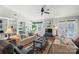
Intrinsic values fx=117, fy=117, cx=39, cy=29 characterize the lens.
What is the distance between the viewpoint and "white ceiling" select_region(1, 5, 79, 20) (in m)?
2.26

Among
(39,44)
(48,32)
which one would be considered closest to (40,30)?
(48,32)

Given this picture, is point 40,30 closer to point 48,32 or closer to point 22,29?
point 48,32

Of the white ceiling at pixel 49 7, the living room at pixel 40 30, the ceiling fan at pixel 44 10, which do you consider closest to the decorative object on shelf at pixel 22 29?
the living room at pixel 40 30

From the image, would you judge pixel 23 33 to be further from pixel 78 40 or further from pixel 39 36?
pixel 78 40

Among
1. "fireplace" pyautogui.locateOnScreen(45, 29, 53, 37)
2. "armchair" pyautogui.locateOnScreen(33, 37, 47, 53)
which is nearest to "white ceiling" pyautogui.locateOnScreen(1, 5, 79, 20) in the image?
"fireplace" pyautogui.locateOnScreen(45, 29, 53, 37)

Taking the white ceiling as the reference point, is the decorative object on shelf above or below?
below

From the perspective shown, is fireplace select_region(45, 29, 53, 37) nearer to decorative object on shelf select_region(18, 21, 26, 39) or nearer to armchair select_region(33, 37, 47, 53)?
armchair select_region(33, 37, 47, 53)

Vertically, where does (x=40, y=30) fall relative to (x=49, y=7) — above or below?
below

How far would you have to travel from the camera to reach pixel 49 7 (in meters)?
2.28

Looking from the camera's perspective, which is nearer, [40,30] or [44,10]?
[44,10]

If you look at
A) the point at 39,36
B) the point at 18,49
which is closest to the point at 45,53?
the point at 39,36

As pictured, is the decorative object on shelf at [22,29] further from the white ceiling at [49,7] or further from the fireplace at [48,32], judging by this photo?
the fireplace at [48,32]

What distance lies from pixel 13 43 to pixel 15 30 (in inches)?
10.1
